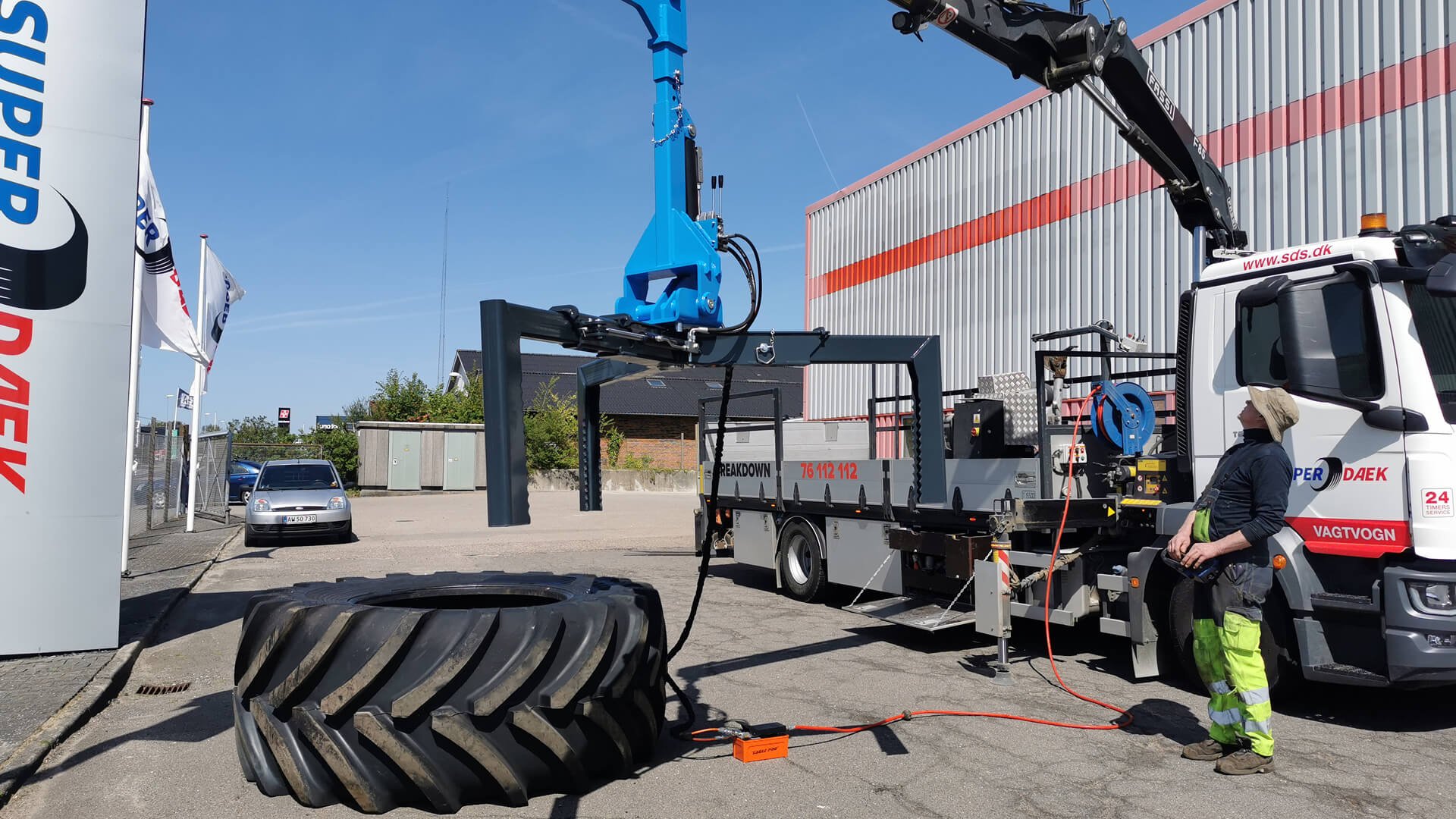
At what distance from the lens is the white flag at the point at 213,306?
1753 cm

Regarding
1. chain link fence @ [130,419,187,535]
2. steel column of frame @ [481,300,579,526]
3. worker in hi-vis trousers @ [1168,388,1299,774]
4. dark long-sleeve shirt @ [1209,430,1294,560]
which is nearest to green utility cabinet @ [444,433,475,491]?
chain link fence @ [130,419,187,535]

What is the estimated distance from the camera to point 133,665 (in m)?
7.62

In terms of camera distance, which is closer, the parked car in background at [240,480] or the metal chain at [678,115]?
the metal chain at [678,115]

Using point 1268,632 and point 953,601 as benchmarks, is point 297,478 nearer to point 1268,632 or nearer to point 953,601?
point 953,601

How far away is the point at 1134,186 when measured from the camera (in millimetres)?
15094

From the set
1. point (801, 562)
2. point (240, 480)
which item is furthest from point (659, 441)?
point (801, 562)

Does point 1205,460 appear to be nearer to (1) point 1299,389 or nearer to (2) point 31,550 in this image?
(1) point 1299,389

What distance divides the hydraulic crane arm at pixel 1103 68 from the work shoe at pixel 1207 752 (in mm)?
4566

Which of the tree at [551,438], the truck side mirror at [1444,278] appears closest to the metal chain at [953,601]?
the truck side mirror at [1444,278]

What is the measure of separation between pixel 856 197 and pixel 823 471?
1244 cm

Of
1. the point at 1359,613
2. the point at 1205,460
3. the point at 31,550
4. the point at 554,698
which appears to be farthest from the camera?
the point at 31,550

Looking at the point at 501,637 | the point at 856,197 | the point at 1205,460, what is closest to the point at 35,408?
the point at 501,637

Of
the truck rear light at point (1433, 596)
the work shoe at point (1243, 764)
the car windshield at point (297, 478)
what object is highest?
the car windshield at point (297, 478)

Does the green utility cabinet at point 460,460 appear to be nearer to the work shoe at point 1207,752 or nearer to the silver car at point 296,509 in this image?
the silver car at point 296,509
